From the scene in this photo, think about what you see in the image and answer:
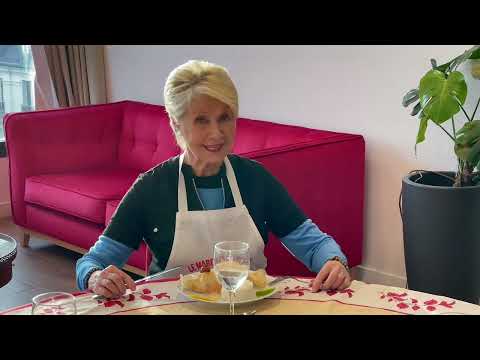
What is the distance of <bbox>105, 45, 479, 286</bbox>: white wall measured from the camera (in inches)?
147

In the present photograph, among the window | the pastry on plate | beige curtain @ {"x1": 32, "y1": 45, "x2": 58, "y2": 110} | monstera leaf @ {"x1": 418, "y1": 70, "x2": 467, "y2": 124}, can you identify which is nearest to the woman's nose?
the pastry on plate

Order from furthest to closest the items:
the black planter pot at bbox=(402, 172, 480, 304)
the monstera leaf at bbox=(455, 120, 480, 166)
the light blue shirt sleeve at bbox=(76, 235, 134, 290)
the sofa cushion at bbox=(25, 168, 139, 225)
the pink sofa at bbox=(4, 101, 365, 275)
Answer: the sofa cushion at bbox=(25, 168, 139, 225) → the pink sofa at bbox=(4, 101, 365, 275) → the black planter pot at bbox=(402, 172, 480, 304) → the monstera leaf at bbox=(455, 120, 480, 166) → the light blue shirt sleeve at bbox=(76, 235, 134, 290)

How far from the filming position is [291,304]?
1.56 metres

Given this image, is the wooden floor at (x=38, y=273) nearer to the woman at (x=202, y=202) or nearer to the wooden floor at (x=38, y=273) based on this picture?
the wooden floor at (x=38, y=273)

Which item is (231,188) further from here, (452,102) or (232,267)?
(452,102)

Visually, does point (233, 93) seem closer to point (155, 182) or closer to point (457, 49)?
point (155, 182)

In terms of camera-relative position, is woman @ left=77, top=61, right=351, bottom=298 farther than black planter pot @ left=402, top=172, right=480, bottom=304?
No

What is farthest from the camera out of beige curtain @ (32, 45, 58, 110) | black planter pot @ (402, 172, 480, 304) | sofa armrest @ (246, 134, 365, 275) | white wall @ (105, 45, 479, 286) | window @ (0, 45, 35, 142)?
window @ (0, 45, 35, 142)

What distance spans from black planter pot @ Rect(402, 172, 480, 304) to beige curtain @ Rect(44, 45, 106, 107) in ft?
10.0

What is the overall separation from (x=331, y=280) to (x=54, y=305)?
0.61 metres

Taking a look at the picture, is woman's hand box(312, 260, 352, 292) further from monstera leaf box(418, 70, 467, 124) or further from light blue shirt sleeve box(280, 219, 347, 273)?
monstera leaf box(418, 70, 467, 124)

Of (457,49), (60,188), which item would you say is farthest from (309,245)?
(60,188)

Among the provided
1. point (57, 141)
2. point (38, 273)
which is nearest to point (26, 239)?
point (38, 273)
